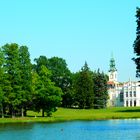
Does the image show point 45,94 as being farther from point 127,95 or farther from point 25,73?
point 127,95

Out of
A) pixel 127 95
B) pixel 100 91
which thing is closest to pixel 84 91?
pixel 100 91

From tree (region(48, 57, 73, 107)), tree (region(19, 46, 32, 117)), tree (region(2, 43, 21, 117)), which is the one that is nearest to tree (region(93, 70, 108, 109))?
tree (region(48, 57, 73, 107))

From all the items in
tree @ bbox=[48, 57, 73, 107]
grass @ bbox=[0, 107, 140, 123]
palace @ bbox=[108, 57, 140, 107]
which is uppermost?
tree @ bbox=[48, 57, 73, 107]

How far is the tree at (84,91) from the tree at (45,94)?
168 ft

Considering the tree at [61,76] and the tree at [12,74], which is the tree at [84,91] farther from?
the tree at [12,74]

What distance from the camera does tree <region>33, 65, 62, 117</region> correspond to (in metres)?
93.9

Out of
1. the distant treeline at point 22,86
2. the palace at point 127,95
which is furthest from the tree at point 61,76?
the distant treeline at point 22,86

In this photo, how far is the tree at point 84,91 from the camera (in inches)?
5807

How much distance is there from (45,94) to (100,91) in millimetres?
62282

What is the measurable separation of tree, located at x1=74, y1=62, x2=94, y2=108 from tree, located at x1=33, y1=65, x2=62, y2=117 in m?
51.3

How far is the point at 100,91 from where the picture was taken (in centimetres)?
15500

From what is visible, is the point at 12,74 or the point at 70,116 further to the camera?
the point at 70,116

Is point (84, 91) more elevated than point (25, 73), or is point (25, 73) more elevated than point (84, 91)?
point (25, 73)

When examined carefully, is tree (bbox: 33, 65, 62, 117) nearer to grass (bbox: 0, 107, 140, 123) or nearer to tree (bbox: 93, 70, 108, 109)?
grass (bbox: 0, 107, 140, 123)
